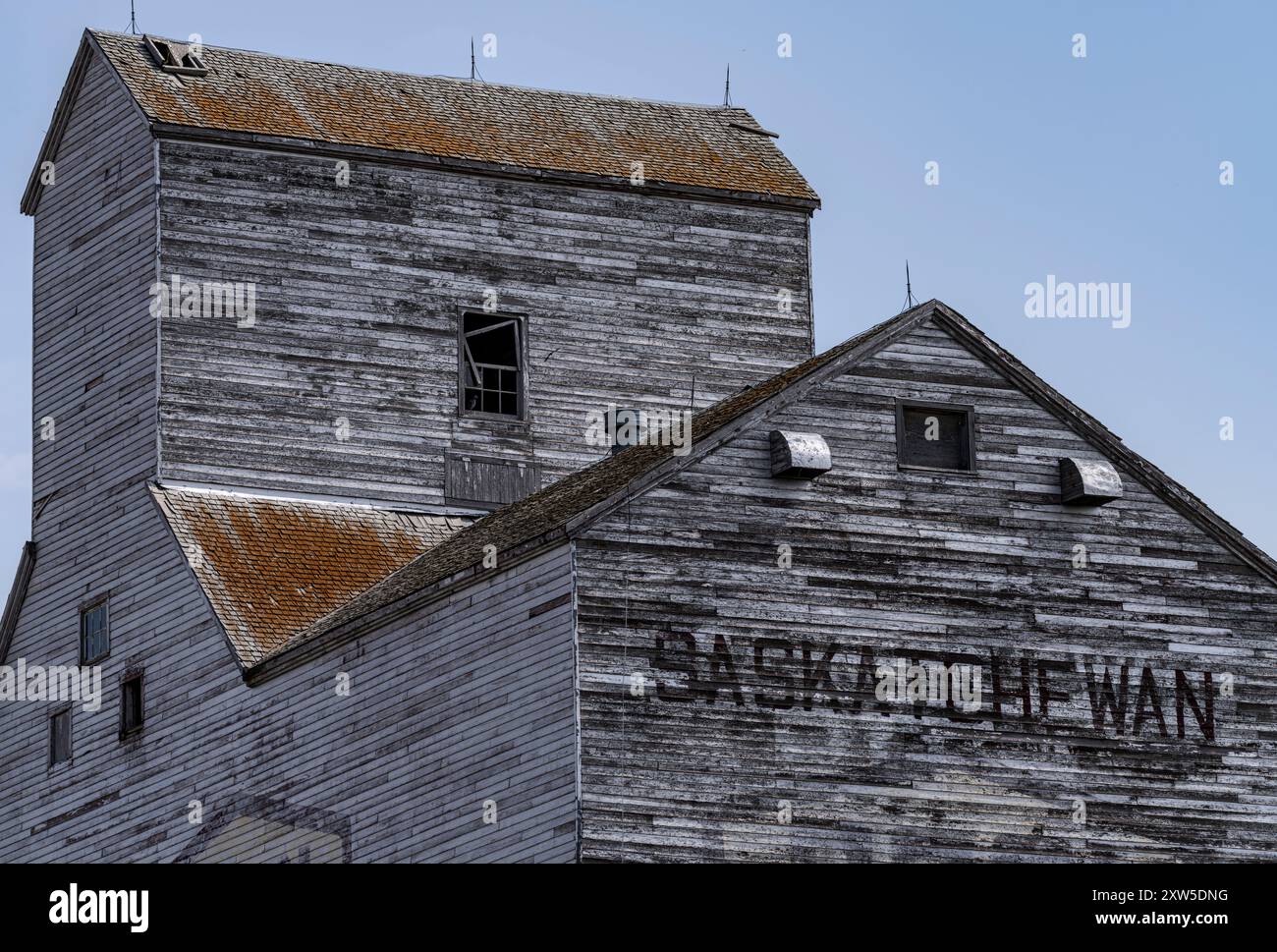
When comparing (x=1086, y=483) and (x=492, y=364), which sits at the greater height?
(x=492, y=364)

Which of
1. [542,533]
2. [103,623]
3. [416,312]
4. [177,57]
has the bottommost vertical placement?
[103,623]

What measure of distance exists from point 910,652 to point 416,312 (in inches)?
493

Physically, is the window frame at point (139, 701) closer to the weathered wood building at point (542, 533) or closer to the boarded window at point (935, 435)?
the weathered wood building at point (542, 533)

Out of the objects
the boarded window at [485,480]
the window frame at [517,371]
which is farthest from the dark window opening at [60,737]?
the window frame at [517,371]

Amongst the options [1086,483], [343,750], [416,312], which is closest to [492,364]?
[416,312]

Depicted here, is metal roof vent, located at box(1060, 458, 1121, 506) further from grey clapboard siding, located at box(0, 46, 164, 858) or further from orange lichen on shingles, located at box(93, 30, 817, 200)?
grey clapboard siding, located at box(0, 46, 164, 858)

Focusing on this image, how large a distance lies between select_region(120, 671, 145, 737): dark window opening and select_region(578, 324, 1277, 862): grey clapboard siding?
33.7 feet

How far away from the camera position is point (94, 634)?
47844 millimetres

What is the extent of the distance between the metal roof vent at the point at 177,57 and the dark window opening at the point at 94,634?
8.80 metres

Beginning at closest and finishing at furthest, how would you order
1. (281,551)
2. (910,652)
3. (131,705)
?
(910,652)
(281,551)
(131,705)

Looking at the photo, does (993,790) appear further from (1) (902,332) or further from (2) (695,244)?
(2) (695,244)

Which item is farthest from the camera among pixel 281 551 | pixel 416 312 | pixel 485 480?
pixel 416 312

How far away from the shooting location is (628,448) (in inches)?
1743

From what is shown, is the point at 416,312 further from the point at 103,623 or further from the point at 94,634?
the point at 94,634
